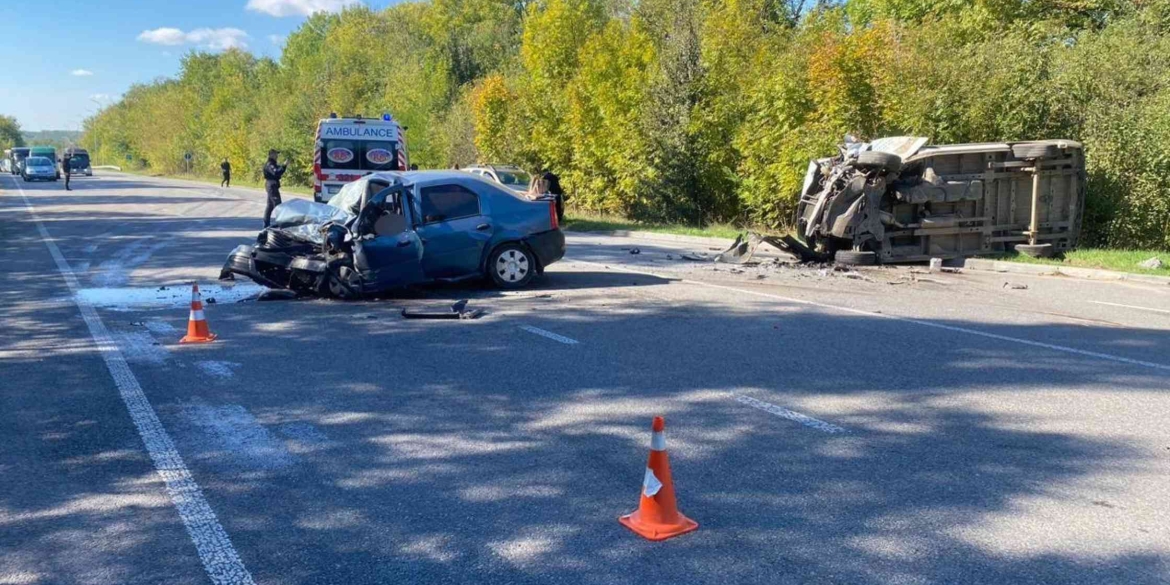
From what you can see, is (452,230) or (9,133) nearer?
(452,230)

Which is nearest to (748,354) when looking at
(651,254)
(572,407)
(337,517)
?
(572,407)

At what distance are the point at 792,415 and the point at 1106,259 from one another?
11.4 meters

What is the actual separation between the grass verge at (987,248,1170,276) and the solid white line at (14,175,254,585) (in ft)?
44.7

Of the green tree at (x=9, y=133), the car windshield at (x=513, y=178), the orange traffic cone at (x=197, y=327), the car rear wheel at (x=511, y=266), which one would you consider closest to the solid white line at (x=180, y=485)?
the orange traffic cone at (x=197, y=327)

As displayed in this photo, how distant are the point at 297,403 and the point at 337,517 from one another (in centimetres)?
253

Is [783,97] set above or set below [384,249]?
→ above

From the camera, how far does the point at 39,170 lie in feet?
Result: 218

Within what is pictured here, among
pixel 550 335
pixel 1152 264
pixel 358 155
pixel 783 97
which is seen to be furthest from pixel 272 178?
pixel 1152 264

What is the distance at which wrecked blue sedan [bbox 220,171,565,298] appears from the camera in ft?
40.1

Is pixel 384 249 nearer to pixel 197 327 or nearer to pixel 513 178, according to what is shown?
pixel 197 327

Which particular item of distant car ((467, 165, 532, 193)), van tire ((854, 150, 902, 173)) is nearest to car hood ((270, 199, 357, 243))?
van tire ((854, 150, 902, 173))

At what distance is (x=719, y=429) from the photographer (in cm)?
641

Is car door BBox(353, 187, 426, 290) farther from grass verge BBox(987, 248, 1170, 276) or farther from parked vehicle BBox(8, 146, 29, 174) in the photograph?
parked vehicle BBox(8, 146, 29, 174)

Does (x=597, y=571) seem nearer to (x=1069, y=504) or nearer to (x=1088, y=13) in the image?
(x=1069, y=504)
